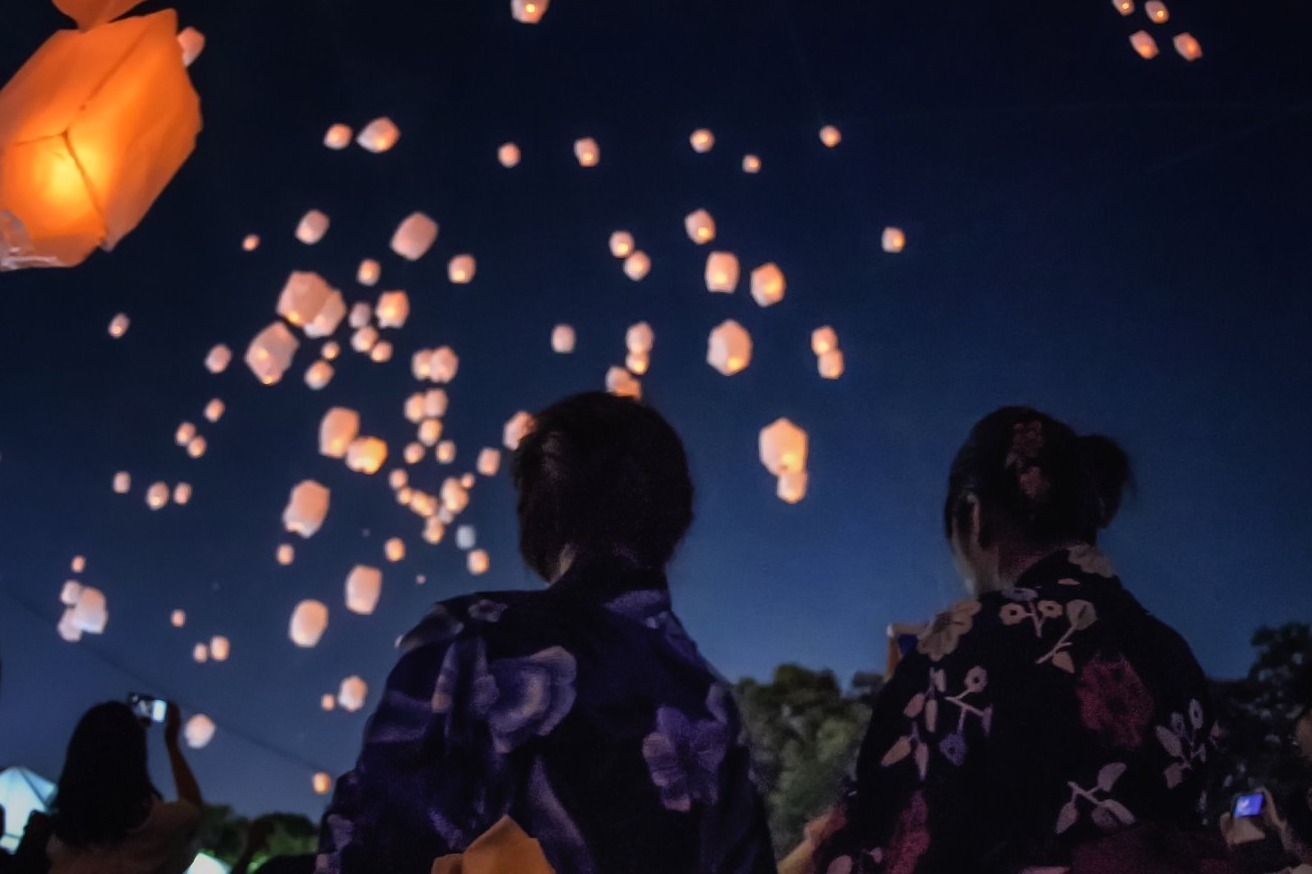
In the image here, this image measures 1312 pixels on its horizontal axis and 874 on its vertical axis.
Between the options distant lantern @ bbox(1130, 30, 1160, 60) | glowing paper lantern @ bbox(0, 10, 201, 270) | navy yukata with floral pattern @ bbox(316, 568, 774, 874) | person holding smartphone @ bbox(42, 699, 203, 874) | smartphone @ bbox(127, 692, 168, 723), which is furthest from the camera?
distant lantern @ bbox(1130, 30, 1160, 60)

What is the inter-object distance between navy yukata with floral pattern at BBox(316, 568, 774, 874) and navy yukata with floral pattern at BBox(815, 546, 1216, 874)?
0.51ft

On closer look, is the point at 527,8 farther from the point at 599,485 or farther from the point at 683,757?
the point at 683,757

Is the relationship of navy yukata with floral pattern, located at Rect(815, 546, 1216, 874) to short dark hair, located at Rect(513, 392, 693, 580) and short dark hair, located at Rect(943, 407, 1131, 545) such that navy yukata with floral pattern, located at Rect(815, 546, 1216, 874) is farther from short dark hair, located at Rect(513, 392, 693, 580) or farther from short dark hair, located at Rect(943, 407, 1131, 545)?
short dark hair, located at Rect(513, 392, 693, 580)

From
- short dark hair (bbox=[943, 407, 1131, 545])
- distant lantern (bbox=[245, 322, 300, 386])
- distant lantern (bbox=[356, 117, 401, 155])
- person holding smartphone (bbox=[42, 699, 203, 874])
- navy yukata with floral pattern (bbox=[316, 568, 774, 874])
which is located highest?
distant lantern (bbox=[356, 117, 401, 155])

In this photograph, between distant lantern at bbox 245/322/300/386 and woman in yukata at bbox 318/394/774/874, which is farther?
distant lantern at bbox 245/322/300/386

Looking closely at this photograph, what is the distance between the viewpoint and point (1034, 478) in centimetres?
154

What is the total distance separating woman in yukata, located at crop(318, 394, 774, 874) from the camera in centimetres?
119

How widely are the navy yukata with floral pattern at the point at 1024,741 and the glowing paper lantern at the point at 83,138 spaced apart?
1.57m

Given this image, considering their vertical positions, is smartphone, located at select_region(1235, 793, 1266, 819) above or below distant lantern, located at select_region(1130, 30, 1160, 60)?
below

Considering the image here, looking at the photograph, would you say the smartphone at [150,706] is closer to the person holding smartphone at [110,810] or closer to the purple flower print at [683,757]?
the person holding smartphone at [110,810]

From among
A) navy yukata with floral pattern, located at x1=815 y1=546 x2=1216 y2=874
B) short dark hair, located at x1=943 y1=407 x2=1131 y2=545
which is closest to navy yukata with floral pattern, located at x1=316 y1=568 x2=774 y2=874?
navy yukata with floral pattern, located at x1=815 y1=546 x2=1216 y2=874

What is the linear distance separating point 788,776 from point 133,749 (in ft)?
37.4

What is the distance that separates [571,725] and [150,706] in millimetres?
2219

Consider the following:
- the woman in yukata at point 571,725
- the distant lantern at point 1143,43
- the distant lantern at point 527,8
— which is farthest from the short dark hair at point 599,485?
the distant lantern at point 1143,43
